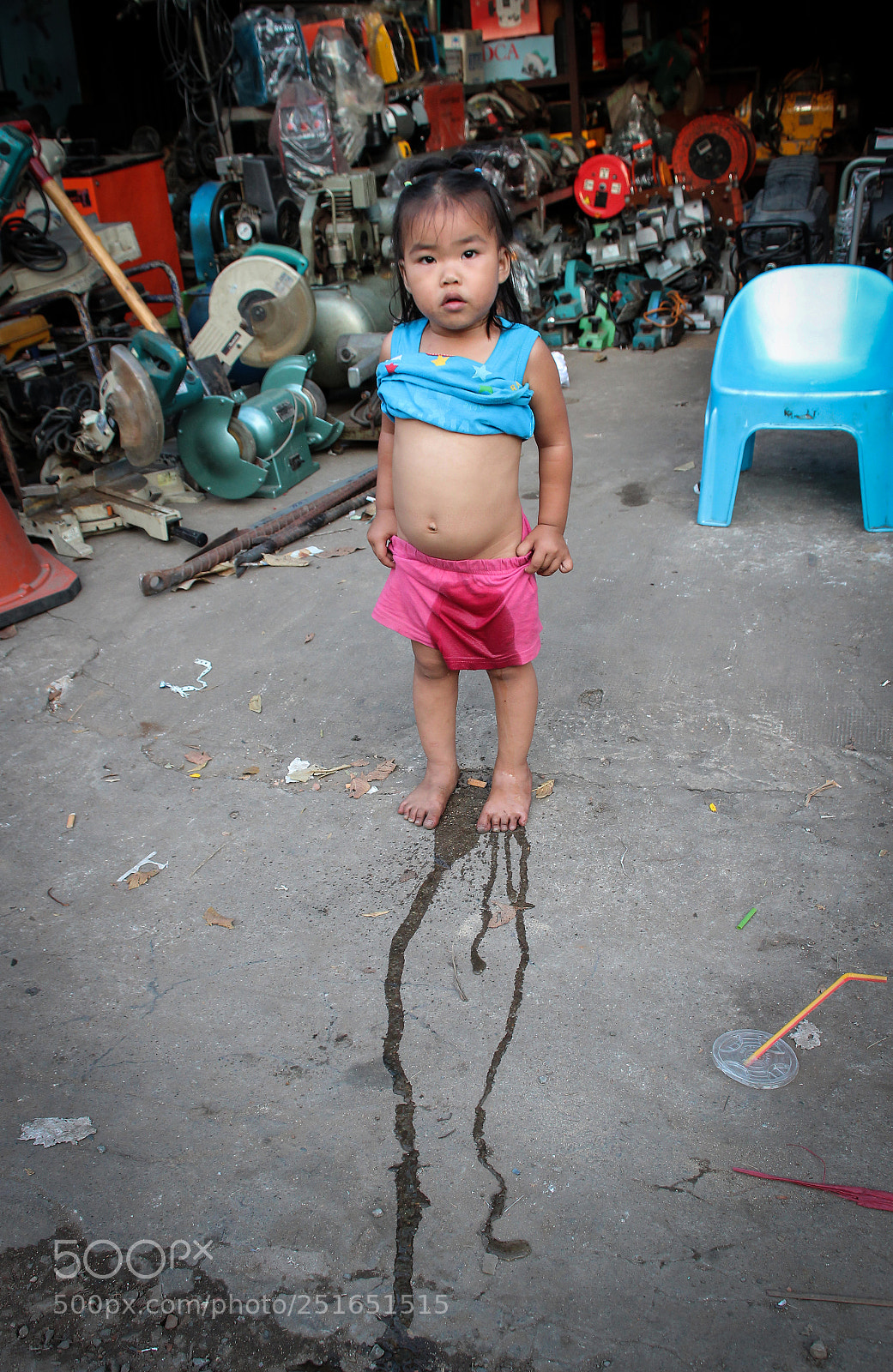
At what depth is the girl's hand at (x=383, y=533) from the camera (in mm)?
2340

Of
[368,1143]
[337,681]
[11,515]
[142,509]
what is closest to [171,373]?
[142,509]

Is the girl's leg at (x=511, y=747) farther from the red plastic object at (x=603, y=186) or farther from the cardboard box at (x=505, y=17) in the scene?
the cardboard box at (x=505, y=17)

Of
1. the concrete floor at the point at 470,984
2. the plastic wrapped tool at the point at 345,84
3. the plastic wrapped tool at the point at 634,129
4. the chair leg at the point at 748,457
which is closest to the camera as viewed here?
the concrete floor at the point at 470,984

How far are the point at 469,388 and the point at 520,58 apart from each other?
800 cm

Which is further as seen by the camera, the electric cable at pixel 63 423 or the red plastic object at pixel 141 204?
the red plastic object at pixel 141 204

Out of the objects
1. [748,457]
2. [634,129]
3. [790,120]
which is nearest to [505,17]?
[634,129]

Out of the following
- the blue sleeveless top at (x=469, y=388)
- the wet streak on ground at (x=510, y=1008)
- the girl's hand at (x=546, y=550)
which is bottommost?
the wet streak on ground at (x=510, y=1008)

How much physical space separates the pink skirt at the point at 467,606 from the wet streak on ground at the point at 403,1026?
A: 44cm

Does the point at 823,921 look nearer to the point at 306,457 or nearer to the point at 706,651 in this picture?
the point at 706,651

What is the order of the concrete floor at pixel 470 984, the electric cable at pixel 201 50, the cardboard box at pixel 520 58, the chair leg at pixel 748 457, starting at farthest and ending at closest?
the cardboard box at pixel 520 58 < the electric cable at pixel 201 50 < the chair leg at pixel 748 457 < the concrete floor at pixel 470 984

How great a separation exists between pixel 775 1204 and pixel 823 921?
0.69 metres

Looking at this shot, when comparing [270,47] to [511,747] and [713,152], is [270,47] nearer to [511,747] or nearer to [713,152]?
Answer: [713,152]

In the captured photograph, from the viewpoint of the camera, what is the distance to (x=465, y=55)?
25.9ft

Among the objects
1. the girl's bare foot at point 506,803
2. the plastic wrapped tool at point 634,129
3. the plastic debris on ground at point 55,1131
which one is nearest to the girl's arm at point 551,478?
the girl's bare foot at point 506,803
